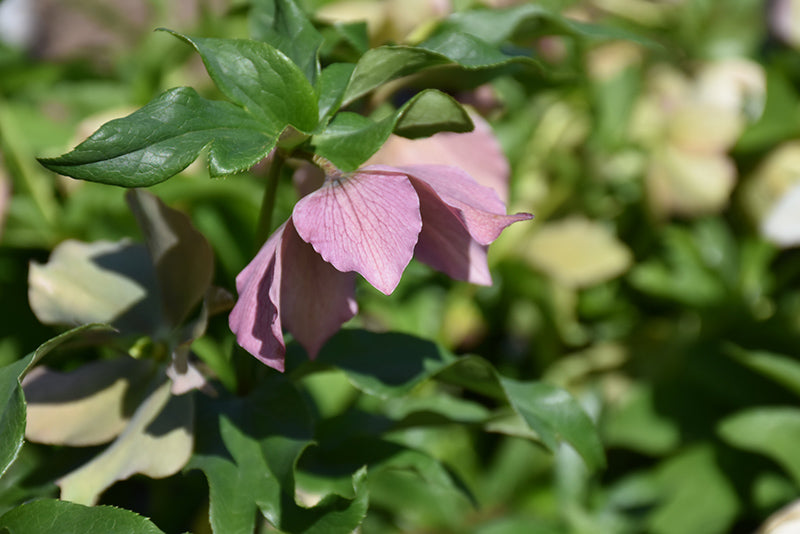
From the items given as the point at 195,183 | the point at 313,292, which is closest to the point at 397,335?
the point at 313,292

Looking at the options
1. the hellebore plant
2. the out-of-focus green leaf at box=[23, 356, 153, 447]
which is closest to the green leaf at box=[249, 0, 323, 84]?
the hellebore plant

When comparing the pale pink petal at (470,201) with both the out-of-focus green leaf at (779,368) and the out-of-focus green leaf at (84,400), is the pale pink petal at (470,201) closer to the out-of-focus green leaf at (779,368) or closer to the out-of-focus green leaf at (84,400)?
the out-of-focus green leaf at (84,400)

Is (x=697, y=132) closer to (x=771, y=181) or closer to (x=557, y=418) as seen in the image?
(x=771, y=181)

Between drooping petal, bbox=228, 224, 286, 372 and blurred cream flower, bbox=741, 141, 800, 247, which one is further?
blurred cream flower, bbox=741, 141, 800, 247

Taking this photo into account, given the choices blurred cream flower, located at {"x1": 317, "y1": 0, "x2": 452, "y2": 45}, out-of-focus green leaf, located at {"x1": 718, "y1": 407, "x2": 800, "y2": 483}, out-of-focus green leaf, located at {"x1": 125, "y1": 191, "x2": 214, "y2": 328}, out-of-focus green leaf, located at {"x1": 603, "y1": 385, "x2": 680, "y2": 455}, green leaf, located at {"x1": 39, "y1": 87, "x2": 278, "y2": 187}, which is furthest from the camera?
out-of-focus green leaf, located at {"x1": 603, "y1": 385, "x2": 680, "y2": 455}

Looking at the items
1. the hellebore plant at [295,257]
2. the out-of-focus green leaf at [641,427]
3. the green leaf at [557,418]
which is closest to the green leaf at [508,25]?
the hellebore plant at [295,257]

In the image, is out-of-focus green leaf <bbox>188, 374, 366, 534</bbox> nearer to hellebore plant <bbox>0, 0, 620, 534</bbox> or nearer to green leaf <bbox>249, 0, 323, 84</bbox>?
hellebore plant <bbox>0, 0, 620, 534</bbox>
